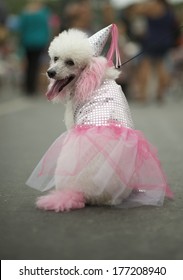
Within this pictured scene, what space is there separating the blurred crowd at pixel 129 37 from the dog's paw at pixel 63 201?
8131 mm

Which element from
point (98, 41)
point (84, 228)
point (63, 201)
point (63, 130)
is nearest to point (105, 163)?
point (63, 201)

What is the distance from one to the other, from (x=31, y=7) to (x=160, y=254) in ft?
40.2

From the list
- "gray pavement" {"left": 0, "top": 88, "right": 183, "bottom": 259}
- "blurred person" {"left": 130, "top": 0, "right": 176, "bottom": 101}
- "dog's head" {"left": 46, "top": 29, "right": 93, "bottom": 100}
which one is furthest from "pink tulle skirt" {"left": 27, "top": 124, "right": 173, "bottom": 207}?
"blurred person" {"left": 130, "top": 0, "right": 176, "bottom": 101}

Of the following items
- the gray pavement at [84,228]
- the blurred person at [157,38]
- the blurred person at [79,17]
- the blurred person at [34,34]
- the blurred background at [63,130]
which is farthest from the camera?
the blurred person at [34,34]

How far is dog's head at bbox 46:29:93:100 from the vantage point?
4.02 meters

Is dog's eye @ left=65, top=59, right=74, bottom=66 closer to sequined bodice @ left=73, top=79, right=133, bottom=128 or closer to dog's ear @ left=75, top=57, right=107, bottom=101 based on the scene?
dog's ear @ left=75, top=57, right=107, bottom=101

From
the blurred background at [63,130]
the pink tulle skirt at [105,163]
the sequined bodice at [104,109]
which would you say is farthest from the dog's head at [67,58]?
the blurred background at [63,130]

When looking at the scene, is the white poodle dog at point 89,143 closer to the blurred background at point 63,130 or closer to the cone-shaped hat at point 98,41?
the cone-shaped hat at point 98,41

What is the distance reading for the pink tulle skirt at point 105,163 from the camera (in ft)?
12.6

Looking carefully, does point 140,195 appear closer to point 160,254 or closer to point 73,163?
point 73,163

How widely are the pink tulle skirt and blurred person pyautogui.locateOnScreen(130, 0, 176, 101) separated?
28.5 ft

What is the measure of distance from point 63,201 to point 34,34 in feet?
35.5

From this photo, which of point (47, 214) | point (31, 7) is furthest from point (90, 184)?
point (31, 7)

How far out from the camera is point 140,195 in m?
4.20
